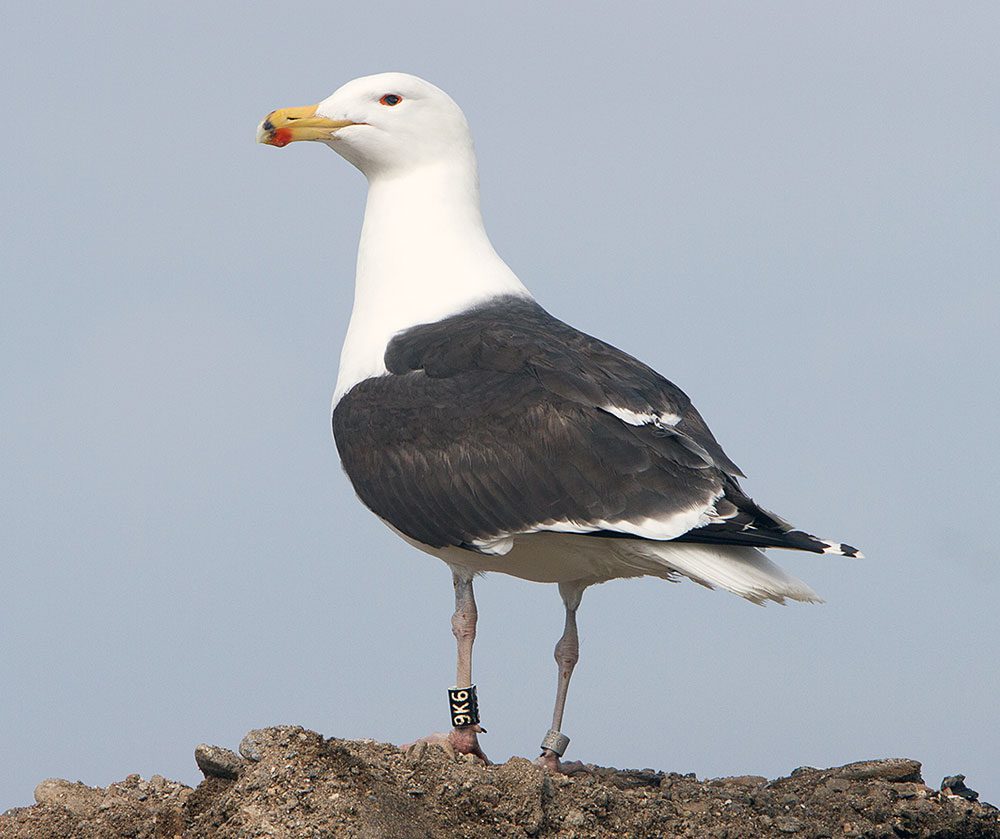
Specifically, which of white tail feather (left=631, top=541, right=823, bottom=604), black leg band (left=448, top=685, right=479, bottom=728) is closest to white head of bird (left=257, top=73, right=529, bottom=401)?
black leg band (left=448, top=685, right=479, bottom=728)

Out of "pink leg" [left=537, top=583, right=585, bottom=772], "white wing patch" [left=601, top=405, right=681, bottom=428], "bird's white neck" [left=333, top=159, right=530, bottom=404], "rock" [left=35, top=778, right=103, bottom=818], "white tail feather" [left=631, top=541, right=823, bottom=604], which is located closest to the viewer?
"white tail feather" [left=631, top=541, right=823, bottom=604]

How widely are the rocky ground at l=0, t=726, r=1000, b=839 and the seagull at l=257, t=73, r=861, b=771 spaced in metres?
0.84

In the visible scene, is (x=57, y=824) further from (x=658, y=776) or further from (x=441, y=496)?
(x=658, y=776)

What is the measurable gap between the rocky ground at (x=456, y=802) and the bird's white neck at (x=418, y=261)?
2.48 metres

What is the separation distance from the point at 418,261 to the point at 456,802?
3.70 m

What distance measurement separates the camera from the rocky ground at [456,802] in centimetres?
828

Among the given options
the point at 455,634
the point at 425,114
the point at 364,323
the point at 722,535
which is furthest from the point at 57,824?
the point at 425,114

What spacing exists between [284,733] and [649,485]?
94.5 inches

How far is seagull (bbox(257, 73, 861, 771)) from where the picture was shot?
340 inches

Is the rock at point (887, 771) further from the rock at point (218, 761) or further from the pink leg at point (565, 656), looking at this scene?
the rock at point (218, 761)

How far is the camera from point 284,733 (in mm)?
8695

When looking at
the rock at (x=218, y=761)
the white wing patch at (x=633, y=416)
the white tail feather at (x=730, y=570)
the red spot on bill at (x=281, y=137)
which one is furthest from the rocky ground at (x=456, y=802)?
the red spot on bill at (x=281, y=137)

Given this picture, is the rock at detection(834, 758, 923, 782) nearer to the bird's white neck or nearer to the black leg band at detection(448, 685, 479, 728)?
the black leg band at detection(448, 685, 479, 728)

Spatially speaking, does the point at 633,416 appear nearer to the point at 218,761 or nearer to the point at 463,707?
the point at 463,707
